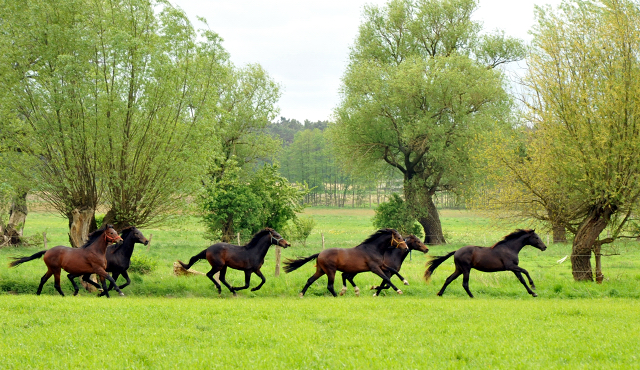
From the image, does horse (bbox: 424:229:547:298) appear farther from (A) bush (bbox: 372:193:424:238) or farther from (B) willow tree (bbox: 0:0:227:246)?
(A) bush (bbox: 372:193:424:238)

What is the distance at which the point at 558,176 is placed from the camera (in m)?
16.8

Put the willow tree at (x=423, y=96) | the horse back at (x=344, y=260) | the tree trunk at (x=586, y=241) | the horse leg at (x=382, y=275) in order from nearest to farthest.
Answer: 1. the horse leg at (x=382, y=275)
2. the horse back at (x=344, y=260)
3. the tree trunk at (x=586, y=241)
4. the willow tree at (x=423, y=96)

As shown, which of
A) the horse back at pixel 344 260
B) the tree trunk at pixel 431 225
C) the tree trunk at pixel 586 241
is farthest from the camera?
the tree trunk at pixel 431 225

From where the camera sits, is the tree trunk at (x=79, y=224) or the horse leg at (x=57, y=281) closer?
the horse leg at (x=57, y=281)

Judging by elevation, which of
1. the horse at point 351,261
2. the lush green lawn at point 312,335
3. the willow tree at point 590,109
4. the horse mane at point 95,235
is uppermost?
the willow tree at point 590,109

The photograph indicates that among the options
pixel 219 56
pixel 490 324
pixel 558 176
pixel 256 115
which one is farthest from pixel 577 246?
pixel 256 115

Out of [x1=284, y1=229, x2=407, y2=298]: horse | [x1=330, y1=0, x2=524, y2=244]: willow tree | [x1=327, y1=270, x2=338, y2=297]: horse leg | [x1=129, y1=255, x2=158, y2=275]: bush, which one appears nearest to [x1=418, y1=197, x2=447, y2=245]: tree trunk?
[x1=330, y1=0, x2=524, y2=244]: willow tree

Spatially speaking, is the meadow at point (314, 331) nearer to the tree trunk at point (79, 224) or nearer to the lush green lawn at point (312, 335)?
the lush green lawn at point (312, 335)

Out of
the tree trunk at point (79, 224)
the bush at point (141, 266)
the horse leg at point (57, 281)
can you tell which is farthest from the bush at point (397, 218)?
the horse leg at point (57, 281)

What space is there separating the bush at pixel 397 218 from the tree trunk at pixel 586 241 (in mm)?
17865

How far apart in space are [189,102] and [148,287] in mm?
6127

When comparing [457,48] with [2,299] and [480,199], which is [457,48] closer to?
[480,199]

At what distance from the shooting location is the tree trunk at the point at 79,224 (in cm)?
1617

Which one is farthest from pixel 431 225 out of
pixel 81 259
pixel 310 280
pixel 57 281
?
pixel 57 281
